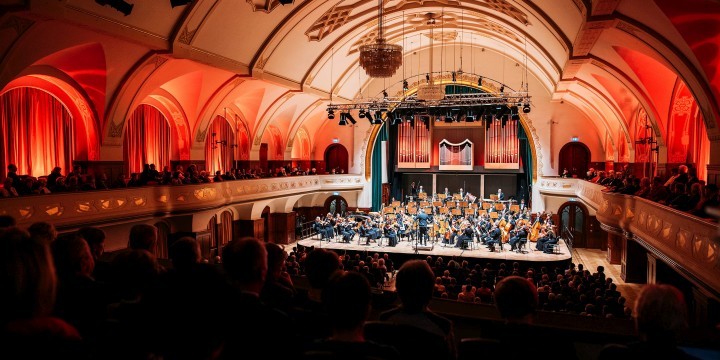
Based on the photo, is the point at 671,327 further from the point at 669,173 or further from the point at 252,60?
the point at 252,60

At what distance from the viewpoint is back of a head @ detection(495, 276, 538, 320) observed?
2340 millimetres

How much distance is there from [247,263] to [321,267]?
541 millimetres

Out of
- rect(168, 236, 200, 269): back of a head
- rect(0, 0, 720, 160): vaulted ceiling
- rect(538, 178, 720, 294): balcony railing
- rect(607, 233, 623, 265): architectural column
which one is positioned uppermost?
rect(0, 0, 720, 160): vaulted ceiling

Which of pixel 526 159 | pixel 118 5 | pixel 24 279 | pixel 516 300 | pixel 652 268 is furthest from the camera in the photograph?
pixel 526 159

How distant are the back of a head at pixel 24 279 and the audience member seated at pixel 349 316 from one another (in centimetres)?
100

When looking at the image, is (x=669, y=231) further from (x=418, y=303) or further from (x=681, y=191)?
(x=418, y=303)

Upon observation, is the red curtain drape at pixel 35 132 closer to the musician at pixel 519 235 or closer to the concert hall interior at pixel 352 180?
the concert hall interior at pixel 352 180

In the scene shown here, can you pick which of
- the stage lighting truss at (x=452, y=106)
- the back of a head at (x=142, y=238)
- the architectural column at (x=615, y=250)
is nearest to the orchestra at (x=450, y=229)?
the architectural column at (x=615, y=250)

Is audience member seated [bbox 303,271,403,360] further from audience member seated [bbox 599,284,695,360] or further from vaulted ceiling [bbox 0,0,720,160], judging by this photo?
vaulted ceiling [bbox 0,0,720,160]

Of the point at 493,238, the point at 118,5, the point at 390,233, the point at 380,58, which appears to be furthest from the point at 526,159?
the point at 118,5

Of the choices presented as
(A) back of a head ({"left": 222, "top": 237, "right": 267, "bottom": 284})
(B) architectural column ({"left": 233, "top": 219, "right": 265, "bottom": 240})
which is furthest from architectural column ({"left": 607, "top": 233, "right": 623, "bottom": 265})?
(A) back of a head ({"left": 222, "top": 237, "right": 267, "bottom": 284})

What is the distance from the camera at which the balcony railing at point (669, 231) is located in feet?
22.0

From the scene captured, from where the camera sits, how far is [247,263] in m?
2.37

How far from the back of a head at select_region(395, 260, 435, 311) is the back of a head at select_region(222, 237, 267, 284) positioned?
713 millimetres
